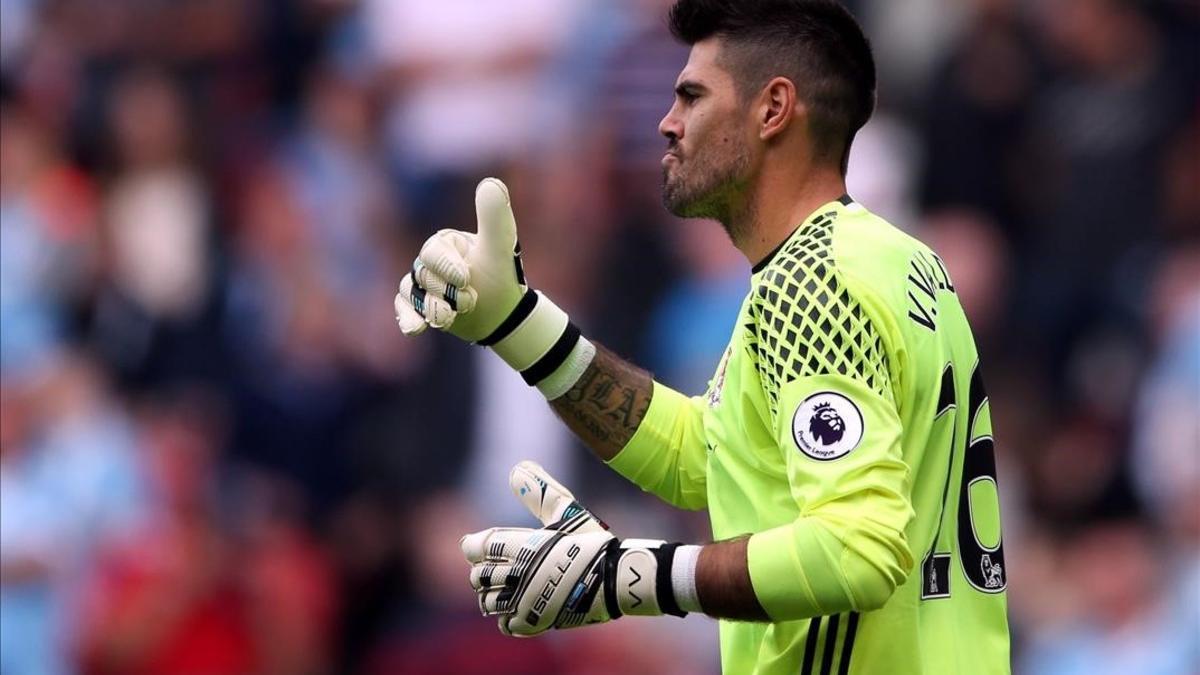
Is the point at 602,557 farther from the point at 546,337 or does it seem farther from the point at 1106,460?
the point at 1106,460

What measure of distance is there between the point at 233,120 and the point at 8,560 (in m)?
2.86

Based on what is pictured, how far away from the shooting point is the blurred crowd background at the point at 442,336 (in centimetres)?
892

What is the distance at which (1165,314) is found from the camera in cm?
915

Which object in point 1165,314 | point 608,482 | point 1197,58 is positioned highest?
point 1197,58

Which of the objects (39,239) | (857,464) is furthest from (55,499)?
(857,464)

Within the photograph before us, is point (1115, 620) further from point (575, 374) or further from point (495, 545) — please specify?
point (495, 545)

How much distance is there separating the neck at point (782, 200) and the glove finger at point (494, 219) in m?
0.60

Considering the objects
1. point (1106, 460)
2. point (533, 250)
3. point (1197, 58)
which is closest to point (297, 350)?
point (533, 250)

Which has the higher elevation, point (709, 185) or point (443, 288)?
point (709, 185)

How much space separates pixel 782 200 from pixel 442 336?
5256 millimetres

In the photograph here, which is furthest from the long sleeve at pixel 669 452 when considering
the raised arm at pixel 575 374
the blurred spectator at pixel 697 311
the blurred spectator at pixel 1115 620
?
the blurred spectator at pixel 697 311

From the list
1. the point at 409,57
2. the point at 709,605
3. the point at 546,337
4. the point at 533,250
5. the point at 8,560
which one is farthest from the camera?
the point at 409,57

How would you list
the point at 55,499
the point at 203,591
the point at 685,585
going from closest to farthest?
the point at 685,585
the point at 203,591
the point at 55,499

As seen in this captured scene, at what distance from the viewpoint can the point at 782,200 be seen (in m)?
4.37
